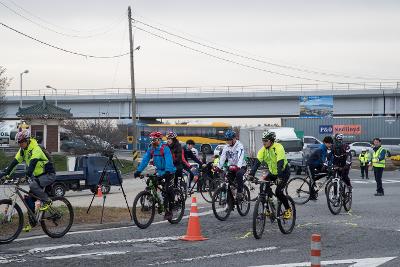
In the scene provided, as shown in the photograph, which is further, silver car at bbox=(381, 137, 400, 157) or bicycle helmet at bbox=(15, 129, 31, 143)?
silver car at bbox=(381, 137, 400, 157)

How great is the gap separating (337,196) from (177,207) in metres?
4.17

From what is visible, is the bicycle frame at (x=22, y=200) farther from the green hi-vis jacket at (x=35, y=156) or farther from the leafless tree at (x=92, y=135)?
the leafless tree at (x=92, y=135)

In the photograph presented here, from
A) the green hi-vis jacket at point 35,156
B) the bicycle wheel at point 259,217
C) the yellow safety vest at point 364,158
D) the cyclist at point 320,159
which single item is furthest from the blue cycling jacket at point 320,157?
Answer: the yellow safety vest at point 364,158

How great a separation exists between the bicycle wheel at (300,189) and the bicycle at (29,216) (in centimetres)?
753

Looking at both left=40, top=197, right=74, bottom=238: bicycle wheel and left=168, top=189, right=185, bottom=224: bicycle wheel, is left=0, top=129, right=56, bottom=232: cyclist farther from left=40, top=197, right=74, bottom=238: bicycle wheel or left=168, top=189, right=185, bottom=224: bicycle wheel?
left=168, top=189, right=185, bottom=224: bicycle wheel

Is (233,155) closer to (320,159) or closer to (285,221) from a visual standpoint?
(285,221)

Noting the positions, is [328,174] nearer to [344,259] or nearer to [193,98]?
[344,259]

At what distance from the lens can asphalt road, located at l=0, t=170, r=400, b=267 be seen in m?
9.77

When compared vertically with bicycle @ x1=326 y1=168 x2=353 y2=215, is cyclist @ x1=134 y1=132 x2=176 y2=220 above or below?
above

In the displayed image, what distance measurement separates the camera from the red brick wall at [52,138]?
169 feet

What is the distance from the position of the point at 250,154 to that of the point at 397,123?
22.4m

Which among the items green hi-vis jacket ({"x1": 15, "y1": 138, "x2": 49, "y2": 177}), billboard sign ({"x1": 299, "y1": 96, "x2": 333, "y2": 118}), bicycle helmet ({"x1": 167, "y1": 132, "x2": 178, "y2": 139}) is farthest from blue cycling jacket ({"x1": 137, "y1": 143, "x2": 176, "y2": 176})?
billboard sign ({"x1": 299, "y1": 96, "x2": 333, "y2": 118})

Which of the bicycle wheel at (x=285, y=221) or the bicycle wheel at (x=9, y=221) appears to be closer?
the bicycle wheel at (x=9, y=221)

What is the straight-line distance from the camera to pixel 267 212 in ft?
40.0
